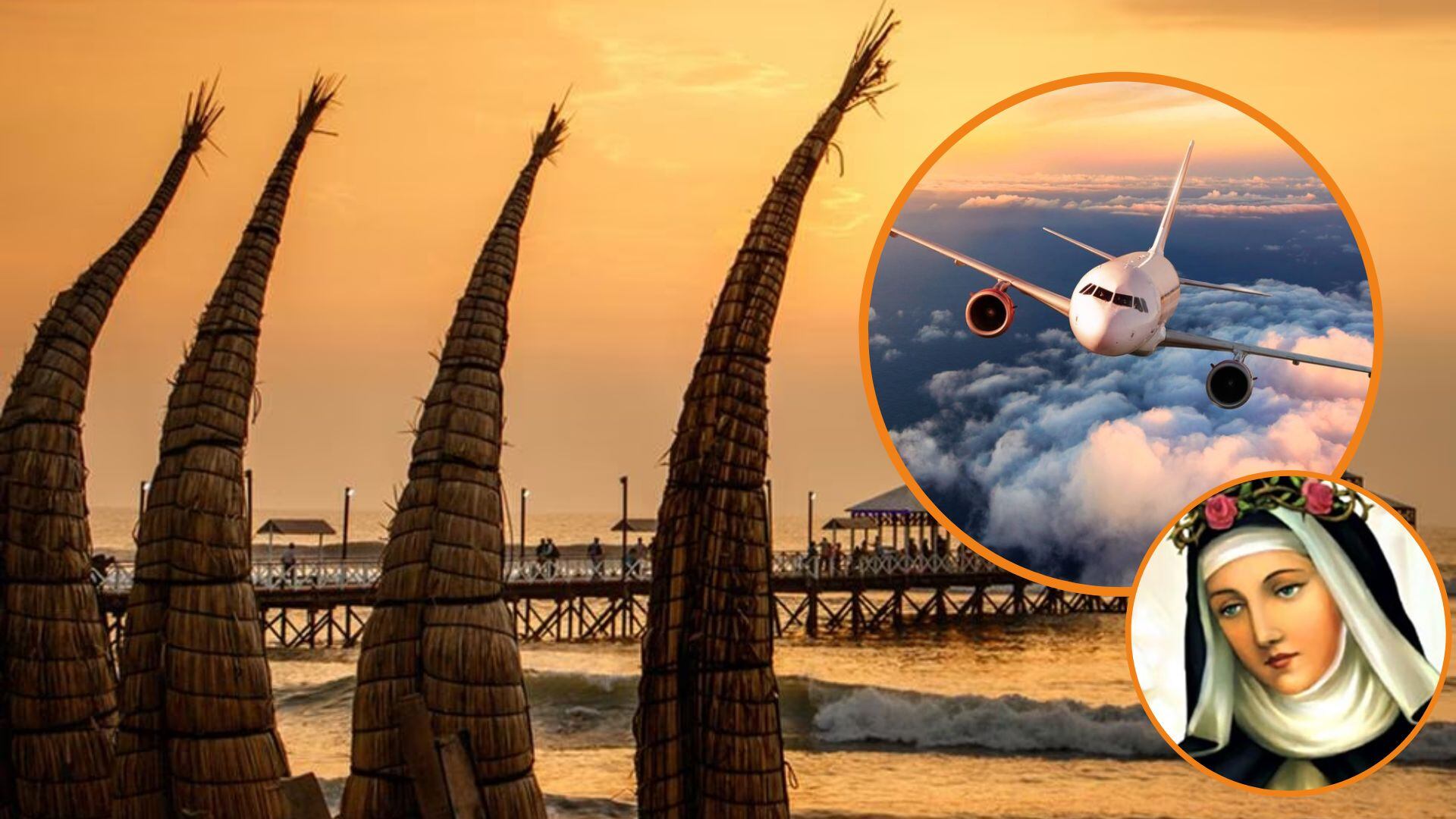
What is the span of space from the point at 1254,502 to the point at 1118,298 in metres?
5.82

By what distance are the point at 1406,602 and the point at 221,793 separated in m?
4.83

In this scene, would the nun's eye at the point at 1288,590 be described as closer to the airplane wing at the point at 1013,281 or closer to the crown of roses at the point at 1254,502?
the crown of roses at the point at 1254,502

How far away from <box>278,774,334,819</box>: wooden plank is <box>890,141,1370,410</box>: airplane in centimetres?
691

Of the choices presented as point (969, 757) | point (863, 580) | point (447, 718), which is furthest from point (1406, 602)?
point (863, 580)

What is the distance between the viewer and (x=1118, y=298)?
12508mm

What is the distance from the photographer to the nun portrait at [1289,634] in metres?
6.63

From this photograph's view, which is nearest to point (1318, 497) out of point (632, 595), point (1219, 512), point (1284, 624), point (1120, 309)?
point (1219, 512)

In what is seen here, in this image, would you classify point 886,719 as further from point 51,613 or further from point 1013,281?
point 51,613

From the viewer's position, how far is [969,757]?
3183 cm

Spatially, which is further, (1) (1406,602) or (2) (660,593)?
(1) (1406,602)

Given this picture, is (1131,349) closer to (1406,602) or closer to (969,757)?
(1406,602)

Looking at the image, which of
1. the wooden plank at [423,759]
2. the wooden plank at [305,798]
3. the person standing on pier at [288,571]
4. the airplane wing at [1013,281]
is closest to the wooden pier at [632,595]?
the person standing on pier at [288,571]

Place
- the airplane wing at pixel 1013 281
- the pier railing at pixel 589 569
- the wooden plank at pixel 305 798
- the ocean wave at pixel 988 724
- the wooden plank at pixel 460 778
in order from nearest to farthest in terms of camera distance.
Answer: the wooden plank at pixel 460 778 < the wooden plank at pixel 305 798 < the airplane wing at pixel 1013 281 < the ocean wave at pixel 988 724 < the pier railing at pixel 589 569

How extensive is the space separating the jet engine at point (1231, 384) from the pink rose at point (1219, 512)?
5.76 meters
